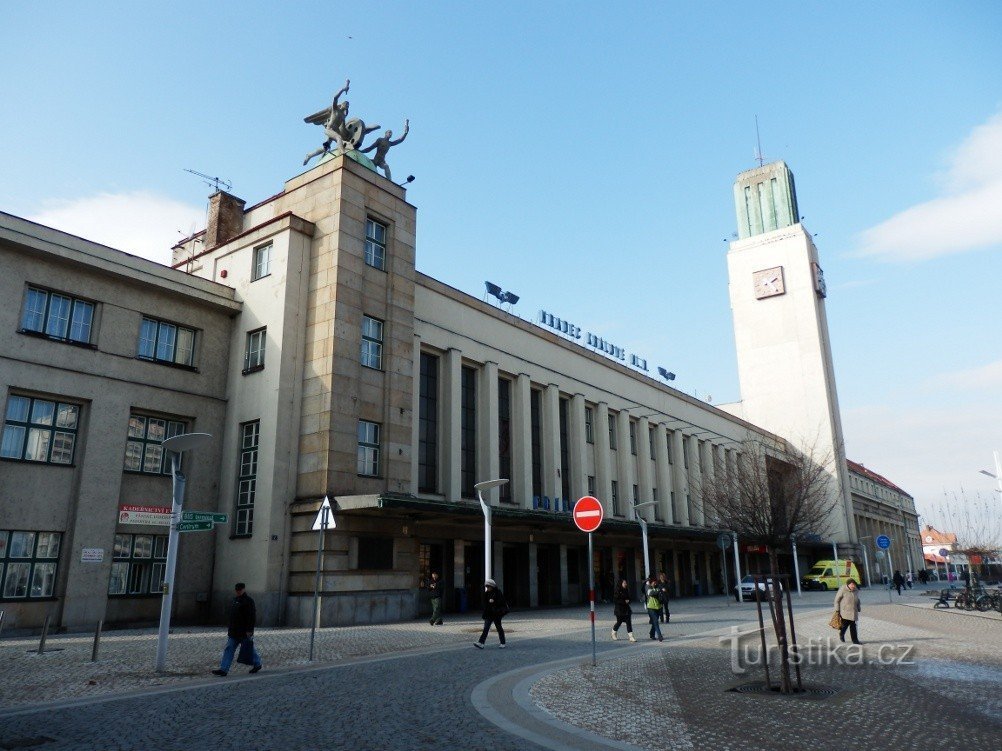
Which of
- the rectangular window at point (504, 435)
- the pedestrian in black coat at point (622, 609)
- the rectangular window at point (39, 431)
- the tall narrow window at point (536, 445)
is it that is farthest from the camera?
the tall narrow window at point (536, 445)

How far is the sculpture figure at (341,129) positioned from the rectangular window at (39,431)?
13.5 meters

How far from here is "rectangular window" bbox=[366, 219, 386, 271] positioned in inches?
1077

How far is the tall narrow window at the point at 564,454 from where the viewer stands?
37.9 metres

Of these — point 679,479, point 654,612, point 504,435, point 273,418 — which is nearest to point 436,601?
point 654,612

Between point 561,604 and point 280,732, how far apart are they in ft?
91.8

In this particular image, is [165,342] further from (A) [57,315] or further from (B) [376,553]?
(B) [376,553]

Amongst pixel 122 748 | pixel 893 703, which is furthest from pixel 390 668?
pixel 893 703

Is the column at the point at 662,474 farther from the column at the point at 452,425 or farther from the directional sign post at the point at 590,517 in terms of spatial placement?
the directional sign post at the point at 590,517

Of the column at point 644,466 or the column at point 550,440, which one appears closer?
the column at point 550,440

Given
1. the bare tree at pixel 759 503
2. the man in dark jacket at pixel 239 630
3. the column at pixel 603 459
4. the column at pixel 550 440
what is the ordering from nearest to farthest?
the man in dark jacket at pixel 239 630, the column at pixel 550 440, the column at pixel 603 459, the bare tree at pixel 759 503

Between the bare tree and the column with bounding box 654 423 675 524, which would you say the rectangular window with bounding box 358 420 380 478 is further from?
the column with bounding box 654 423 675 524

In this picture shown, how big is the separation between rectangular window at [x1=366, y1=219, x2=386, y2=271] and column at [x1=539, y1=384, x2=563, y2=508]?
492 inches

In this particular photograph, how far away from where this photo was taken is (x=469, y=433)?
32188 millimetres

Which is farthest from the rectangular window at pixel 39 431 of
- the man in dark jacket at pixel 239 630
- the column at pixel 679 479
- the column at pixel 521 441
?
the column at pixel 679 479
